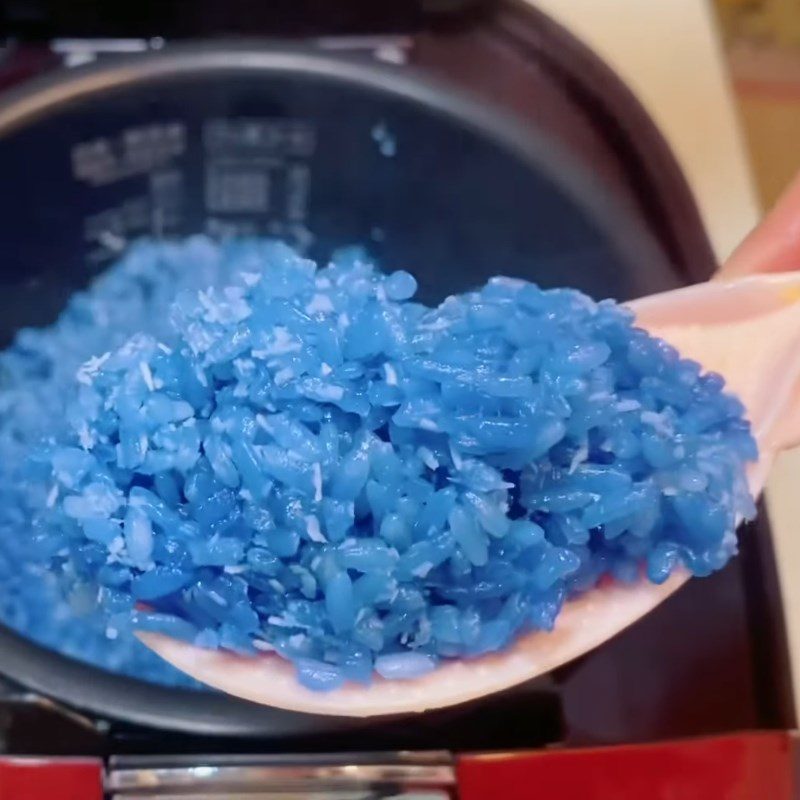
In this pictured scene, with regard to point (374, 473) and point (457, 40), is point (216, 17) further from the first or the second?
point (374, 473)

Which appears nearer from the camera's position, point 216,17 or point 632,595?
point 632,595

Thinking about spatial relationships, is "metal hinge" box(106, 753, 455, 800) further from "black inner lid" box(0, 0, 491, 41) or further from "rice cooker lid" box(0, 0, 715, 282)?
"black inner lid" box(0, 0, 491, 41)

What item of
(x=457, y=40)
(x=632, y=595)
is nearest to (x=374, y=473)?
(x=632, y=595)

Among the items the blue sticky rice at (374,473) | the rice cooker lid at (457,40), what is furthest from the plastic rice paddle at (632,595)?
the rice cooker lid at (457,40)

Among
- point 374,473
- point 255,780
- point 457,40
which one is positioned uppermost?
point 457,40

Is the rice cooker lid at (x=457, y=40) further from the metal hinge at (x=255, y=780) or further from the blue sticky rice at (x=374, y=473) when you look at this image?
the metal hinge at (x=255, y=780)
